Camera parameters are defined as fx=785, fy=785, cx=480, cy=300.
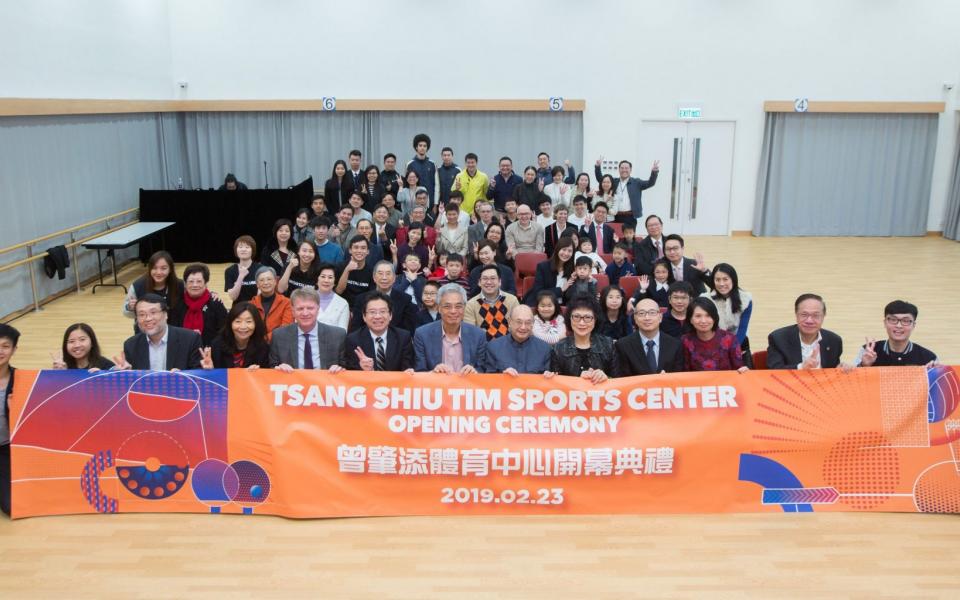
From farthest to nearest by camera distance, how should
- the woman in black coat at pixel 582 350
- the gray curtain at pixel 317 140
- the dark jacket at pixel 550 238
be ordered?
the gray curtain at pixel 317 140 → the dark jacket at pixel 550 238 → the woman in black coat at pixel 582 350

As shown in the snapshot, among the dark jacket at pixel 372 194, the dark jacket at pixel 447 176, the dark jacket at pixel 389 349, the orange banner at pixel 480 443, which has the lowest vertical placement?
the orange banner at pixel 480 443

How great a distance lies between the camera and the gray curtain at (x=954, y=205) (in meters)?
15.1

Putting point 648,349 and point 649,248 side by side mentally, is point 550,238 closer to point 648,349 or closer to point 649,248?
point 649,248

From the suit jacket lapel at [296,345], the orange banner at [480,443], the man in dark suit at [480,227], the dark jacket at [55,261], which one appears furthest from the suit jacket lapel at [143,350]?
the dark jacket at [55,261]

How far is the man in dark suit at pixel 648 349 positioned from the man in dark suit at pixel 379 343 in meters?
1.41

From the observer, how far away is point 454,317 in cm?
510

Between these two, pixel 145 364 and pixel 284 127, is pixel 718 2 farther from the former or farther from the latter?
pixel 145 364

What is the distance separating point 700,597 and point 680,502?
817 millimetres

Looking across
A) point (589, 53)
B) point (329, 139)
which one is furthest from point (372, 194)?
point (589, 53)

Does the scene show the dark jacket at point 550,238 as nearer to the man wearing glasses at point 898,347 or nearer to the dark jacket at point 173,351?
the man wearing glasses at point 898,347

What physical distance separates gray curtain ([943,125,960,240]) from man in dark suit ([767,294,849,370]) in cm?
1206

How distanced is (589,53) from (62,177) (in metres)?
9.21

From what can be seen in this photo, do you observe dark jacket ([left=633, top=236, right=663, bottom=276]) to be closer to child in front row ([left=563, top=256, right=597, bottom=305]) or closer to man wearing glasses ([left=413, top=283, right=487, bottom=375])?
child in front row ([left=563, top=256, right=597, bottom=305])

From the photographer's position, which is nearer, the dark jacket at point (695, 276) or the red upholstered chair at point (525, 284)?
the dark jacket at point (695, 276)
